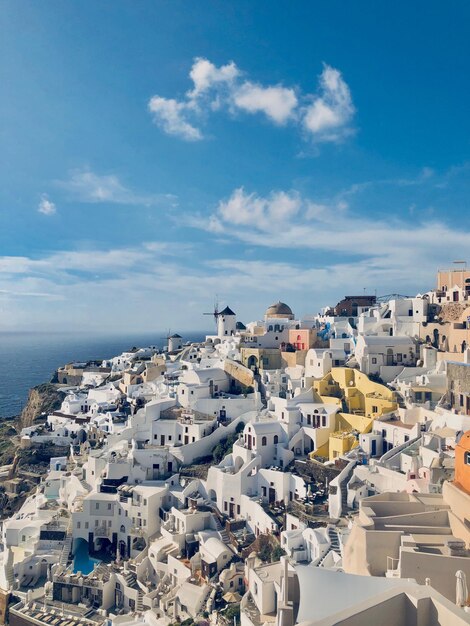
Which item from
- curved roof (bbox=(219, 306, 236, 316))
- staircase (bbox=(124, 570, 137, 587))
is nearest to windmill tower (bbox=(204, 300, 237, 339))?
curved roof (bbox=(219, 306, 236, 316))

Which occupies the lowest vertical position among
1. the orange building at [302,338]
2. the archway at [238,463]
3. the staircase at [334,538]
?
the staircase at [334,538]

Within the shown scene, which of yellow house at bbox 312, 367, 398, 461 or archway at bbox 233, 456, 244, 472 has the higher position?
yellow house at bbox 312, 367, 398, 461

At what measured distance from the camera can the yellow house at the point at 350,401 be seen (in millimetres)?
25734

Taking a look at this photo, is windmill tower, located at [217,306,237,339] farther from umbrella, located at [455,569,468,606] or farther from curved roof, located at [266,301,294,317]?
umbrella, located at [455,569,468,606]

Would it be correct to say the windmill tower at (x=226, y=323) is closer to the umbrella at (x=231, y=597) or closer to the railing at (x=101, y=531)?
the railing at (x=101, y=531)

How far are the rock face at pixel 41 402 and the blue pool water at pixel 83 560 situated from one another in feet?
72.7

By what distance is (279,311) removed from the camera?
47.4m

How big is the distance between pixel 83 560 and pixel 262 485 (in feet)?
→ 30.2

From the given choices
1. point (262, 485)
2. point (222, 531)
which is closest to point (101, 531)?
point (222, 531)

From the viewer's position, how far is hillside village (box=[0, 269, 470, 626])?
534 inches

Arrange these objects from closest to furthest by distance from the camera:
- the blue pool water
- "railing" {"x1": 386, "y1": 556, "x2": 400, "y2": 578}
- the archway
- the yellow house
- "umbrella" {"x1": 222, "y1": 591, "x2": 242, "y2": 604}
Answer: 1. "railing" {"x1": 386, "y1": 556, "x2": 400, "y2": 578}
2. "umbrella" {"x1": 222, "y1": 591, "x2": 242, "y2": 604}
3. the blue pool water
4. the yellow house
5. the archway

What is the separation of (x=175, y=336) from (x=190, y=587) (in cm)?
3709

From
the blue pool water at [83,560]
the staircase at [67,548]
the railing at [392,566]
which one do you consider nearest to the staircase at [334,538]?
the railing at [392,566]

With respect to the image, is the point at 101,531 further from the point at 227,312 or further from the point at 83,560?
the point at 227,312
